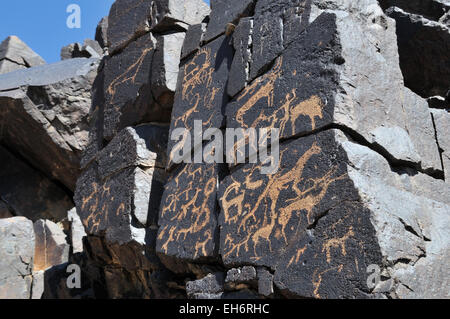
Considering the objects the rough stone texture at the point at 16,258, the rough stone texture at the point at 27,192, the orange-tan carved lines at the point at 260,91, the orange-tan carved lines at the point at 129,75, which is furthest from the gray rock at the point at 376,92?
the rough stone texture at the point at 27,192

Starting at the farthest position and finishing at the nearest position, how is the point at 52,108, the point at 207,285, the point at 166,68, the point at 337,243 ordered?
the point at 52,108 → the point at 166,68 → the point at 207,285 → the point at 337,243

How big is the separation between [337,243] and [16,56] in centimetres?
1110

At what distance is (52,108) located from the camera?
7.41 m

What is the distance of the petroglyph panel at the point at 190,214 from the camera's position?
299 centimetres

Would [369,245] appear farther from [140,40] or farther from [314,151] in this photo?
[140,40]

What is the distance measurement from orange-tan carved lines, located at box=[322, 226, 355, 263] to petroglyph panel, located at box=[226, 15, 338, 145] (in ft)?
1.66

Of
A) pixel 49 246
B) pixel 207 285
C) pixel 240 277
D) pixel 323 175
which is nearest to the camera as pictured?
pixel 323 175

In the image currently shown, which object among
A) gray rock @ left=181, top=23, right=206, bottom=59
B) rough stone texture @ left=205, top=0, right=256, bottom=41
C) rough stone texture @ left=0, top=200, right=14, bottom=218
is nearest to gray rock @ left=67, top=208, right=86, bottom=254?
rough stone texture @ left=0, top=200, right=14, bottom=218

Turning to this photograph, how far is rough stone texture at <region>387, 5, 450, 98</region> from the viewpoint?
410cm

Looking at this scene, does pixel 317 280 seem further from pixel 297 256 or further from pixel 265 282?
pixel 265 282

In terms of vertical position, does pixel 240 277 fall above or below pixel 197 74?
below

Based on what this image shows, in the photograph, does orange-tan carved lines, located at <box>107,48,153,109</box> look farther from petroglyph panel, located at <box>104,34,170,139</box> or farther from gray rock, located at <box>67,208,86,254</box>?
gray rock, located at <box>67,208,86,254</box>

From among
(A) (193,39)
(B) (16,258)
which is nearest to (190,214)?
(A) (193,39)

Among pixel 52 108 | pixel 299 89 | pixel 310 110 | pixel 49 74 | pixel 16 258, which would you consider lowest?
pixel 16 258
